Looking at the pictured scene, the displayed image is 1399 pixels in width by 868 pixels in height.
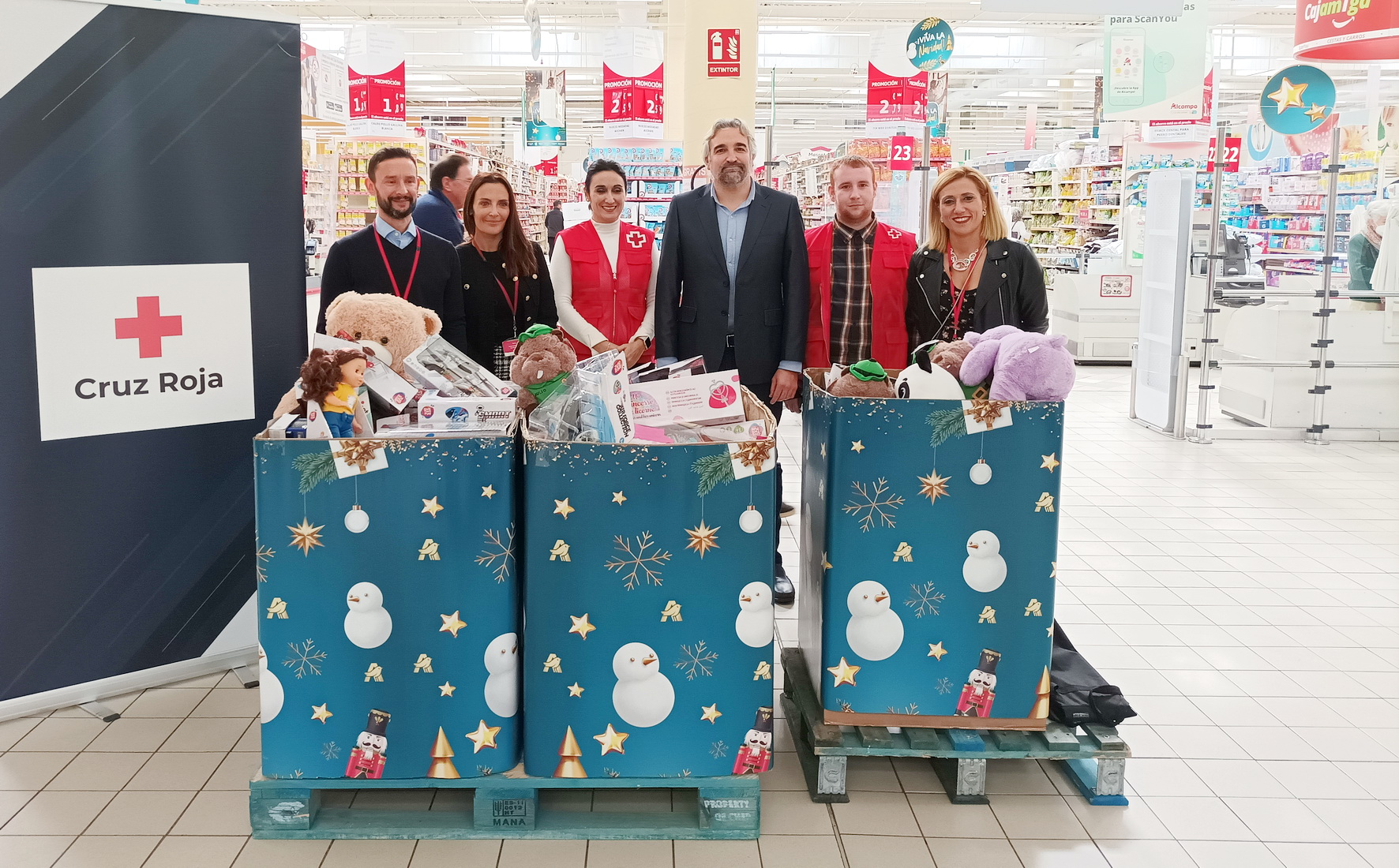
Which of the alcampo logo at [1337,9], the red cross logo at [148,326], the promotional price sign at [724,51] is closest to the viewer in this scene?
the red cross logo at [148,326]

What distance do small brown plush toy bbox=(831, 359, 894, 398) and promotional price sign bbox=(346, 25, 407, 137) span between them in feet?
31.5

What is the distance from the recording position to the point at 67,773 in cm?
266

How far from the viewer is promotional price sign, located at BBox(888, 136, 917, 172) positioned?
35.8 ft

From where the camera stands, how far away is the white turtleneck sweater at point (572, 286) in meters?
4.14

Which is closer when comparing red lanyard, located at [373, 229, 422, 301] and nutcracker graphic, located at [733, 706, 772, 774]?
nutcracker graphic, located at [733, 706, 772, 774]

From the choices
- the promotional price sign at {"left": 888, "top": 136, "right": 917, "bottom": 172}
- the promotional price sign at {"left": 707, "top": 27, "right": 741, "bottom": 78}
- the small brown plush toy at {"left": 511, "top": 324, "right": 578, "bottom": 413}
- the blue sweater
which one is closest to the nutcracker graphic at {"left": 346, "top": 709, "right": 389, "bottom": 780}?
the small brown plush toy at {"left": 511, "top": 324, "right": 578, "bottom": 413}

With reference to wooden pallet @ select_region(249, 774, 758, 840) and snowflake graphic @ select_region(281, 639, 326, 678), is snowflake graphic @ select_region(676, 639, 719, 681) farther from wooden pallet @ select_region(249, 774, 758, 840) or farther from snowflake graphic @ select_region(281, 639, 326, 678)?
snowflake graphic @ select_region(281, 639, 326, 678)

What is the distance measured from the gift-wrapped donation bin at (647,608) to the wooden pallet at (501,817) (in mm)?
45

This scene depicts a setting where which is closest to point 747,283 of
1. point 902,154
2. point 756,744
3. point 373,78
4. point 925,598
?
point 925,598

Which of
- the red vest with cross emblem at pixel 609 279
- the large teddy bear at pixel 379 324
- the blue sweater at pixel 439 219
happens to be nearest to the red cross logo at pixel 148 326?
the large teddy bear at pixel 379 324

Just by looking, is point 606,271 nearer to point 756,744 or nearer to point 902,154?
point 756,744

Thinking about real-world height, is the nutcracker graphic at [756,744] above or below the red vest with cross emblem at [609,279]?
below

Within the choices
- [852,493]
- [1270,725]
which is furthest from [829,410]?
[1270,725]

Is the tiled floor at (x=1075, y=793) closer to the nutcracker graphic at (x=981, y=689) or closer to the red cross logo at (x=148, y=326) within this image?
the nutcracker graphic at (x=981, y=689)
